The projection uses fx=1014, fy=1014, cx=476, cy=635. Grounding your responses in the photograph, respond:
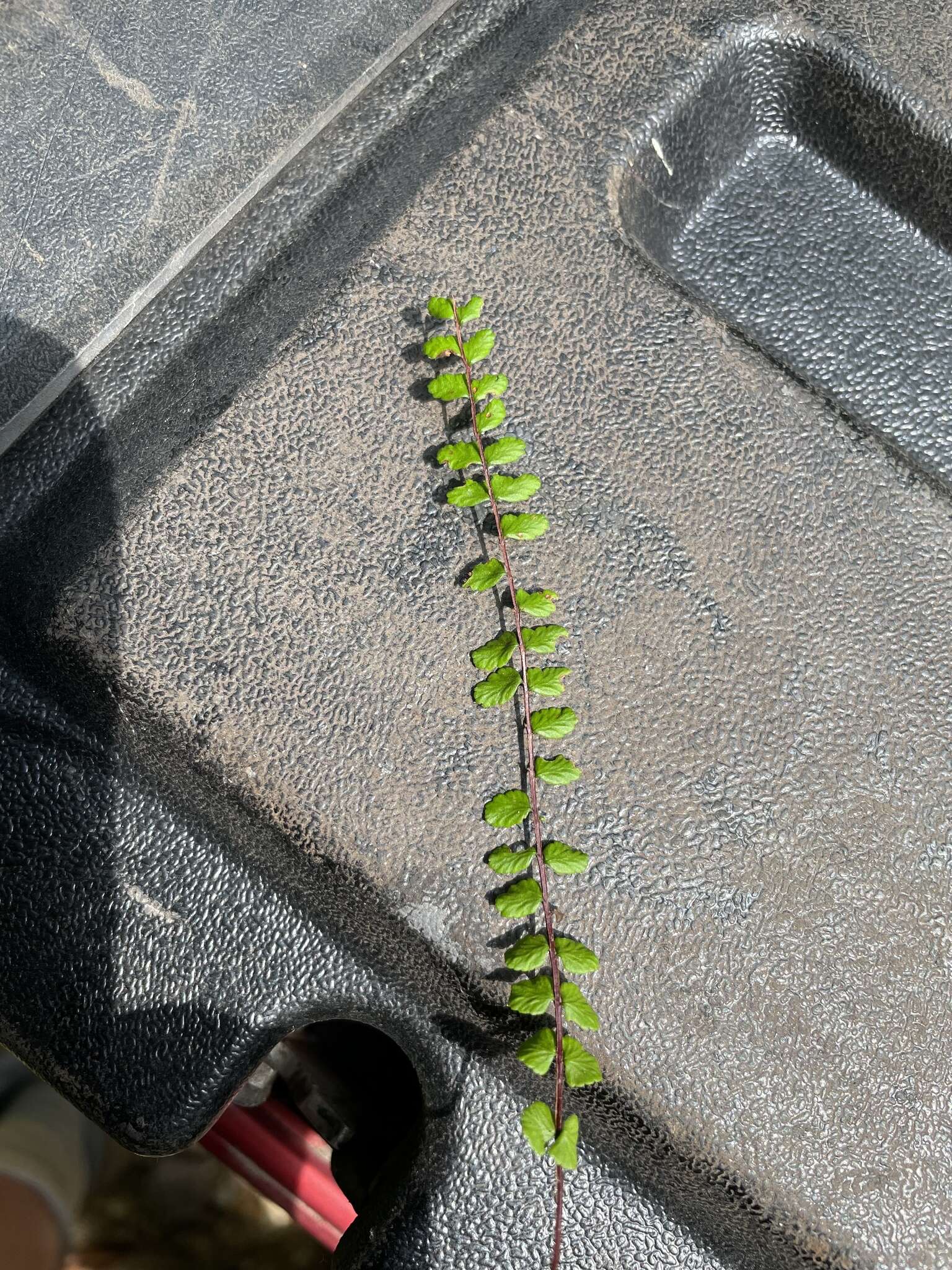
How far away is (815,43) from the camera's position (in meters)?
0.85

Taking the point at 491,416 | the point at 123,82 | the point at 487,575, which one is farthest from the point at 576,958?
the point at 123,82

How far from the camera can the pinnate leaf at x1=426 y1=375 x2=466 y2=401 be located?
2.26ft

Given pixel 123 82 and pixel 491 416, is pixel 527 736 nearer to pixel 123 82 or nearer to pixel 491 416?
pixel 491 416

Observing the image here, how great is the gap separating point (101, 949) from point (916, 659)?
1.94 feet

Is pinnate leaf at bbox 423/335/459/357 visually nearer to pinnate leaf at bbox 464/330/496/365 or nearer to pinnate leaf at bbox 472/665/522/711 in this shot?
pinnate leaf at bbox 464/330/496/365

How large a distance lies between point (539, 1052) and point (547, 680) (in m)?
0.22

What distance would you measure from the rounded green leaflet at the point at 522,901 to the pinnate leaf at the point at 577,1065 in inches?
3.0

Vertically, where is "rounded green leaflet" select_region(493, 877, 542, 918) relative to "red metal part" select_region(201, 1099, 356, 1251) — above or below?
above

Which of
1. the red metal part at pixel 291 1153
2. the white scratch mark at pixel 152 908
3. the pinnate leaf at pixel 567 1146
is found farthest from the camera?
the red metal part at pixel 291 1153

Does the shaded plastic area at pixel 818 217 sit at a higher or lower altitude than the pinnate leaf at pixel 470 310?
higher

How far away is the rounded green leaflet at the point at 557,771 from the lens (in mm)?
636

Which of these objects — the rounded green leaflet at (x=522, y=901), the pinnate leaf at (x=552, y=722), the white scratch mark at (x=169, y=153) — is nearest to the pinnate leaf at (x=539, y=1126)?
the rounded green leaflet at (x=522, y=901)

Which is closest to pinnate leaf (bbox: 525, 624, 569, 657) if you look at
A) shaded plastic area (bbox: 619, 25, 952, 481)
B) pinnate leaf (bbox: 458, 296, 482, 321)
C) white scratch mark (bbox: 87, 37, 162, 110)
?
pinnate leaf (bbox: 458, 296, 482, 321)

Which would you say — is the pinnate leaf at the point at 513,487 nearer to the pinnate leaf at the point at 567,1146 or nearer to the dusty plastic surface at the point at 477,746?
the dusty plastic surface at the point at 477,746
